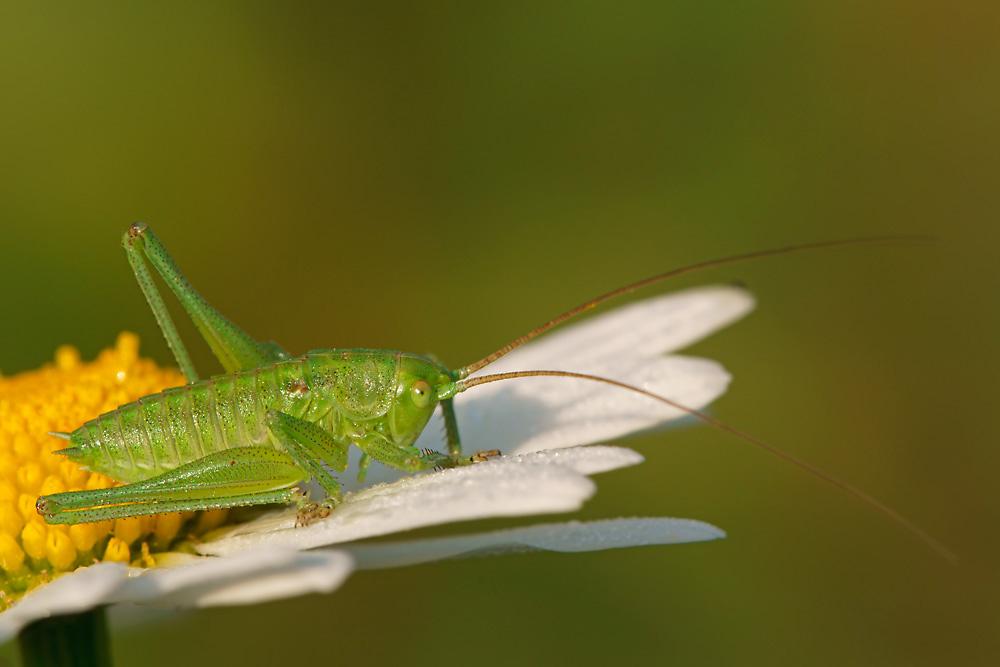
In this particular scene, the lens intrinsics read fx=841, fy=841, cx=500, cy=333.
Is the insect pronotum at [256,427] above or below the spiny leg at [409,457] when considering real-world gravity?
above

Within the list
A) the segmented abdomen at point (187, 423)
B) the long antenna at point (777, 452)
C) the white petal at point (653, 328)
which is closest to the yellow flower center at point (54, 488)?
the segmented abdomen at point (187, 423)

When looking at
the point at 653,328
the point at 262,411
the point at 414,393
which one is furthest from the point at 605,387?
the point at 262,411

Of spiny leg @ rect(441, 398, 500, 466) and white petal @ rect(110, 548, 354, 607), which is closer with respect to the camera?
white petal @ rect(110, 548, 354, 607)

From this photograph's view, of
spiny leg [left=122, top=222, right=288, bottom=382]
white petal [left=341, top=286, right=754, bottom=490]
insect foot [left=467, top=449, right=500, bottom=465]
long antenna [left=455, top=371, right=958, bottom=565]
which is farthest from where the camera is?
white petal [left=341, top=286, right=754, bottom=490]

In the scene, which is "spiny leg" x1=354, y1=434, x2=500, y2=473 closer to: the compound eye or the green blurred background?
the compound eye

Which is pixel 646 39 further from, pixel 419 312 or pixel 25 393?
pixel 25 393

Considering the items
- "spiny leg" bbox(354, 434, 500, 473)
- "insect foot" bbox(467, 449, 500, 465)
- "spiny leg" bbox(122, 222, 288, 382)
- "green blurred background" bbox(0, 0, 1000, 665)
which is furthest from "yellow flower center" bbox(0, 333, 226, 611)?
"green blurred background" bbox(0, 0, 1000, 665)

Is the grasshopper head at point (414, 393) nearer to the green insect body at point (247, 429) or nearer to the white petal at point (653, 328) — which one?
the green insect body at point (247, 429)

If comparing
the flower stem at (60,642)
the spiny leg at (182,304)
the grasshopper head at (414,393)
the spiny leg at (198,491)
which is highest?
the spiny leg at (182,304)

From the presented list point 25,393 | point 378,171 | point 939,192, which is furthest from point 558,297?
point 25,393
